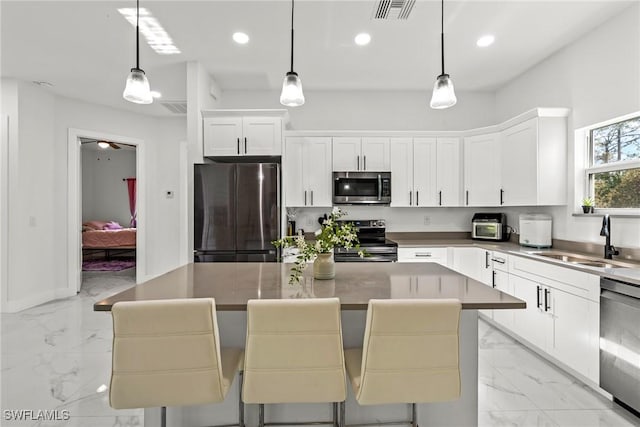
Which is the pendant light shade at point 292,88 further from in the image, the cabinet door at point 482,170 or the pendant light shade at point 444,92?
the cabinet door at point 482,170

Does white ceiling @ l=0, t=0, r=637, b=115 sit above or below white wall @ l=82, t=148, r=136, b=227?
above

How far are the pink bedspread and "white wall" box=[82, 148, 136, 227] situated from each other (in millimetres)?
1476

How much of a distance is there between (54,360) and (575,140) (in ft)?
16.7

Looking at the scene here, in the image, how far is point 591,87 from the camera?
9.96 ft

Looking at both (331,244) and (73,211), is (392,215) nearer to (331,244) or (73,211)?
(331,244)

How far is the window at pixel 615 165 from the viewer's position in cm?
276

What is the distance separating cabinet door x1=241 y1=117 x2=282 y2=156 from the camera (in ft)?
12.7

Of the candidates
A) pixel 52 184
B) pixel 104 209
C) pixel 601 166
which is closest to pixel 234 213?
pixel 52 184

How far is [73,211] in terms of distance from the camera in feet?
16.3

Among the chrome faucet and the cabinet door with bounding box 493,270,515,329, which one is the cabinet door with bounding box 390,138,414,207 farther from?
the chrome faucet

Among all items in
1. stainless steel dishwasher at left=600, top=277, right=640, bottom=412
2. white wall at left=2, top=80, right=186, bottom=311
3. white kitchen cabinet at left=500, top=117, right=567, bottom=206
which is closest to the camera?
stainless steel dishwasher at left=600, top=277, right=640, bottom=412

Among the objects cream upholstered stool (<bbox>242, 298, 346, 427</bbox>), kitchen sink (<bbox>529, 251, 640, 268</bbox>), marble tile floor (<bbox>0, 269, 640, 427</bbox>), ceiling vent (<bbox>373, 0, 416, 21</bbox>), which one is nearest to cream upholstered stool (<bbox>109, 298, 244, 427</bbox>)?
cream upholstered stool (<bbox>242, 298, 346, 427</bbox>)

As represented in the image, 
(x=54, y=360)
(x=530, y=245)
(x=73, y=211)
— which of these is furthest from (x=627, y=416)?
(x=73, y=211)

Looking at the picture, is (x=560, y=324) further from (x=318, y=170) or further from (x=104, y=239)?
(x=104, y=239)
